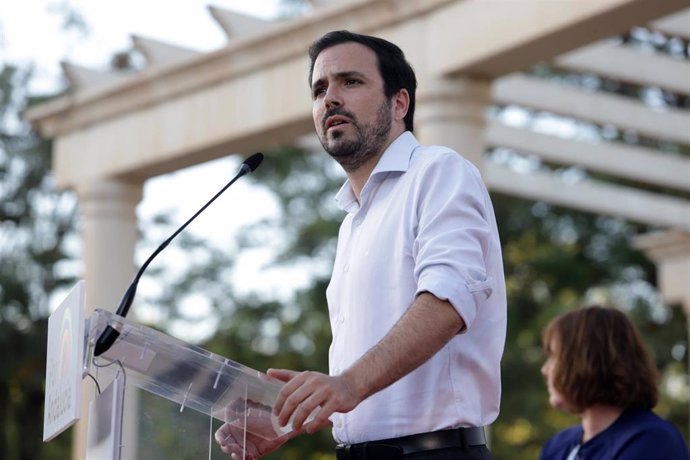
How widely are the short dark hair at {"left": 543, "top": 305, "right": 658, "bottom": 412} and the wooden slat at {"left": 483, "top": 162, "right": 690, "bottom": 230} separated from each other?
6918mm

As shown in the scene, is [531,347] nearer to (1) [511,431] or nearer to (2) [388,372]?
(1) [511,431]

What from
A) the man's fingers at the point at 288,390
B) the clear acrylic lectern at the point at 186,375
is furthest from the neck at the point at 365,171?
the man's fingers at the point at 288,390

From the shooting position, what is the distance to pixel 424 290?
2.87m

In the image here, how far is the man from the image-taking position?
2816 mm

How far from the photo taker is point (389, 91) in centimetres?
336

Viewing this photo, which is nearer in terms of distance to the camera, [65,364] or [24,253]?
[65,364]

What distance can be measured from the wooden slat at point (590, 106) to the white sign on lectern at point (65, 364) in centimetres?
725

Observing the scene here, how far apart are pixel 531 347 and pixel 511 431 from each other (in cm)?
186

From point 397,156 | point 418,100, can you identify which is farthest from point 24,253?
point 397,156

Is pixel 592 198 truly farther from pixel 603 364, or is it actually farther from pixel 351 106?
pixel 351 106

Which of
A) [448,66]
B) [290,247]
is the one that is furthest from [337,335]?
[290,247]

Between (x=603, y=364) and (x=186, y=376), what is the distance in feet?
6.61

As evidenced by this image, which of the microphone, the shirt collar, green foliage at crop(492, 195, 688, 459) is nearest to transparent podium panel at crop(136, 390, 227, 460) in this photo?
the microphone

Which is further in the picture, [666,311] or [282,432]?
[666,311]
